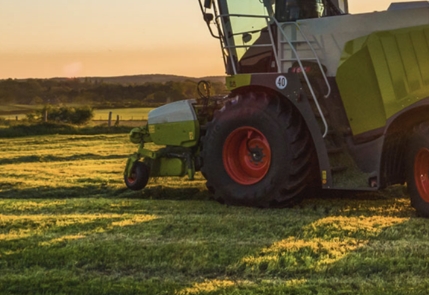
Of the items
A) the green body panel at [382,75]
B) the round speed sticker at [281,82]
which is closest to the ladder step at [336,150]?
the green body panel at [382,75]

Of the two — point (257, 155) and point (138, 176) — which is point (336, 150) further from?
point (138, 176)

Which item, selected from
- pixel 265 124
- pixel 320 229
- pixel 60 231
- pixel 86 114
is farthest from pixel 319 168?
pixel 86 114

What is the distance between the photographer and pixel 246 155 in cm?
844

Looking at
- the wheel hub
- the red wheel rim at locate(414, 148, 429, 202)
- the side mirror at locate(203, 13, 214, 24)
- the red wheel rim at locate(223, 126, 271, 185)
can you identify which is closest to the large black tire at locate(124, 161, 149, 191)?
the red wheel rim at locate(223, 126, 271, 185)

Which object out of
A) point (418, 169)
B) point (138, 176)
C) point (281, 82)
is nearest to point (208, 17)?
point (281, 82)

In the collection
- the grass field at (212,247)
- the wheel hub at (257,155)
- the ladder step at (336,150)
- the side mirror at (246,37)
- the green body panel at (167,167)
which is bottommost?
the grass field at (212,247)

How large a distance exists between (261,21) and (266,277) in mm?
4588

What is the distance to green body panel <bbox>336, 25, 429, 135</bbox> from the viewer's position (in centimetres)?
696

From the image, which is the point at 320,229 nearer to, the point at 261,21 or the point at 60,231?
the point at 60,231

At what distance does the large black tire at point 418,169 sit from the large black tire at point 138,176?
4135 millimetres

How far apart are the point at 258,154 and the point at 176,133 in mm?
1838

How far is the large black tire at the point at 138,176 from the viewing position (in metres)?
9.81

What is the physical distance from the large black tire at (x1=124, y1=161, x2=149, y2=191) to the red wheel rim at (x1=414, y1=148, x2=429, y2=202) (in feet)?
13.9

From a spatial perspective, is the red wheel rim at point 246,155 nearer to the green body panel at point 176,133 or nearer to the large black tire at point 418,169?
the green body panel at point 176,133
